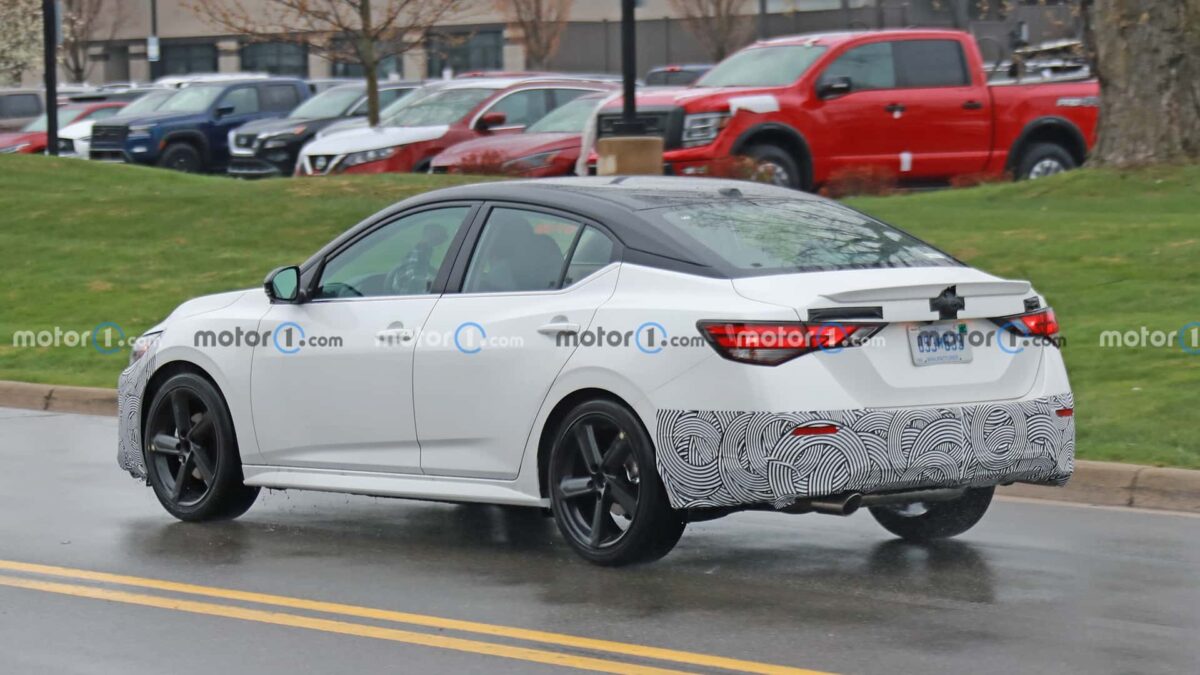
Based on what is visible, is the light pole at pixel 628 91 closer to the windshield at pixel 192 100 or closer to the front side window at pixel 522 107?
the front side window at pixel 522 107

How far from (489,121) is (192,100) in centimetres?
1048

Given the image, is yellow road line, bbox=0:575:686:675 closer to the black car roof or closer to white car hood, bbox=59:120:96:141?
the black car roof

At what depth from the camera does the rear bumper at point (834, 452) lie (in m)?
7.38

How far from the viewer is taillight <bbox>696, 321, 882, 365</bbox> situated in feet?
24.2

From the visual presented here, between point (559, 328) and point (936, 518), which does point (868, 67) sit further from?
point (559, 328)

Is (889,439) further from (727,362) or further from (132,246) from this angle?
(132,246)

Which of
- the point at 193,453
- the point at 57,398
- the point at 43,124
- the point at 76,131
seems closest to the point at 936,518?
the point at 193,453

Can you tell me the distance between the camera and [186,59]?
246 ft

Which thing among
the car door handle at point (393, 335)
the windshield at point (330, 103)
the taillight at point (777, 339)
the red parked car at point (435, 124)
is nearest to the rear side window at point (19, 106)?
the windshield at point (330, 103)

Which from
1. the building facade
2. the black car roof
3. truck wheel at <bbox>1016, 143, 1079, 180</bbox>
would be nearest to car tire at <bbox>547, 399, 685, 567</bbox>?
the black car roof

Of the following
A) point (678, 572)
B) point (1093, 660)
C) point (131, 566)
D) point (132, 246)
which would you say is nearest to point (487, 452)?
point (678, 572)

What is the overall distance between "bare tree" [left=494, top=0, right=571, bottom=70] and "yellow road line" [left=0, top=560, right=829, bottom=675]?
49.6 metres

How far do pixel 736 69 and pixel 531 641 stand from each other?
1646 centimetres

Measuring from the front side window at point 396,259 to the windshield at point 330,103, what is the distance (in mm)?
23008
